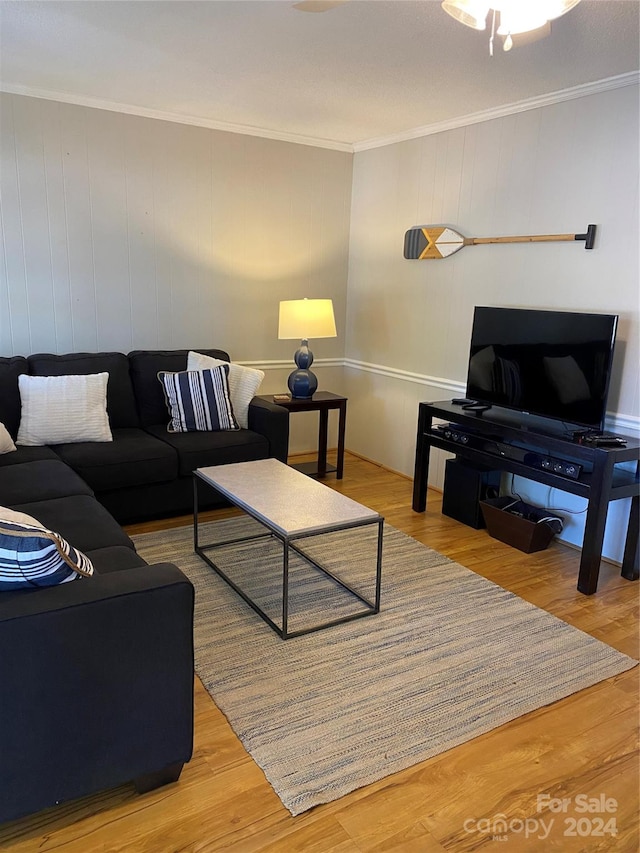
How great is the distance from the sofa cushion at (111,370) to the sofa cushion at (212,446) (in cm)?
18

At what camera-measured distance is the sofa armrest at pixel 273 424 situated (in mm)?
3875

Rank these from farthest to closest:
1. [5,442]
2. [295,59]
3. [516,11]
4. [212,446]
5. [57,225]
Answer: [57,225]
[212,446]
[5,442]
[295,59]
[516,11]

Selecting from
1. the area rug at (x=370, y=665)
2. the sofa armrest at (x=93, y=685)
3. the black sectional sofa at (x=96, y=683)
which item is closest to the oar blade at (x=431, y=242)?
the area rug at (x=370, y=665)

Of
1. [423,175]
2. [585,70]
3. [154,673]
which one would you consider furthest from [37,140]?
[154,673]

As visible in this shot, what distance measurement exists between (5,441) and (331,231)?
2887 mm

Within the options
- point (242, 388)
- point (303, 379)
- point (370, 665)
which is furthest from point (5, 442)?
point (370, 665)

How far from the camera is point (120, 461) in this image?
11.1 ft

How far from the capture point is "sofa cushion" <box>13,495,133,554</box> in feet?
7.51

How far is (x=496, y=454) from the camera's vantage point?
3.39 meters

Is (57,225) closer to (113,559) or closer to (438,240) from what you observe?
(438,240)

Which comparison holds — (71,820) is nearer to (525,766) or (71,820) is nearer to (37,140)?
(525,766)

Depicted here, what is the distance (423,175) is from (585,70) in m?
1.40

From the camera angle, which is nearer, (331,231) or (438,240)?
(438,240)

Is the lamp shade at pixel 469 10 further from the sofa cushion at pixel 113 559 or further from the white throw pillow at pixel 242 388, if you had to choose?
the white throw pillow at pixel 242 388
